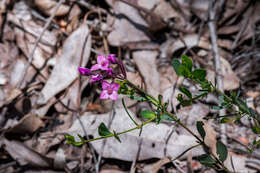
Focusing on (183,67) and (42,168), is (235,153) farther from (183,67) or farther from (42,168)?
(42,168)

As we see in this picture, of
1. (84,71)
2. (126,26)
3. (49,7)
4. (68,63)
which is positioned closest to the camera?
(84,71)

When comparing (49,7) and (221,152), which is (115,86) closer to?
(221,152)

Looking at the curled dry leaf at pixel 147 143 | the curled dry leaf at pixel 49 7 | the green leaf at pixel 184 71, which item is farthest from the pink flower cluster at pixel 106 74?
the curled dry leaf at pixel 49 7

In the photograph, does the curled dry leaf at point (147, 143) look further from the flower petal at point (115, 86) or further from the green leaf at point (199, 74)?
the green leaf at point (199, 74)

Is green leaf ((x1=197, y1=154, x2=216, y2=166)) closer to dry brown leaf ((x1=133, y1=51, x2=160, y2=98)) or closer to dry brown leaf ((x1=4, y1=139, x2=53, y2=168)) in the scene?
dry brown leaf ((x1=133, y1=51, x2=160, y2=98))

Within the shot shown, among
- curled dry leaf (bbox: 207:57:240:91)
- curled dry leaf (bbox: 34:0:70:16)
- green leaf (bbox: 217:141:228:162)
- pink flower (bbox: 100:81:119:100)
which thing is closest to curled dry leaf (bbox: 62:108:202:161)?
green leaf (bbox: 217:141:228:162)

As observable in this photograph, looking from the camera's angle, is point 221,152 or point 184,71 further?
point 221,152

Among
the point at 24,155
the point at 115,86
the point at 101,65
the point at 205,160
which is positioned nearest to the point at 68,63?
the point at 24,155
